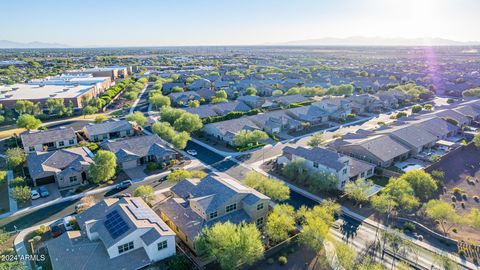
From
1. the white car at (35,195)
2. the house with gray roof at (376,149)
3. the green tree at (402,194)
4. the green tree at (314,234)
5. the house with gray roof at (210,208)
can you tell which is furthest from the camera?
the house with gray roof at (376,149)

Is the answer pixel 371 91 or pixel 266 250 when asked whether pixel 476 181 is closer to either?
pixel 266 250

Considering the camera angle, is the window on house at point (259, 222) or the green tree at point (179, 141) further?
the green tree at point (179, 141)

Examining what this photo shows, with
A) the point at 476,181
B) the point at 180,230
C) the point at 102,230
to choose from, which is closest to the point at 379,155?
the point at 476,181

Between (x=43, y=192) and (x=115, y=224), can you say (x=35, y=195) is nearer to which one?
(x=43, y=192)

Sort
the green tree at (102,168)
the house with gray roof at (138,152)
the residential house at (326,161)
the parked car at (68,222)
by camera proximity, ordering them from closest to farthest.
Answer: the parked car at (68,222), the residential house at (326,161), the green tree at (102,168), the house with gray roof at (138,152)

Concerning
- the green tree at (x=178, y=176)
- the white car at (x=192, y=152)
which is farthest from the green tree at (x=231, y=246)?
the white car at (x=192, y=152)

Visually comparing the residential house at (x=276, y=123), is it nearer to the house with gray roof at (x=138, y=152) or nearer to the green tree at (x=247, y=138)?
the green tree at (x=247, y=138)
